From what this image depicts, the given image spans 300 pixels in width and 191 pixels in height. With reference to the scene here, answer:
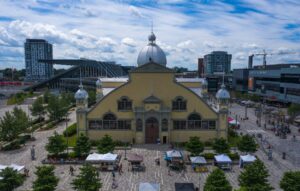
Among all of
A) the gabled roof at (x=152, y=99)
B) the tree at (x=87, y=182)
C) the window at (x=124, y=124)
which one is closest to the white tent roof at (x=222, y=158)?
the gabled roof at (x=152, y=99)

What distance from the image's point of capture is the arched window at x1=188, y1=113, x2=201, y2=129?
189ft

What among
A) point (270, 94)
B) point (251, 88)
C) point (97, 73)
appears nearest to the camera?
point (270, 94)

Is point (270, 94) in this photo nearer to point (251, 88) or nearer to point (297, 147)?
point (251, 88)

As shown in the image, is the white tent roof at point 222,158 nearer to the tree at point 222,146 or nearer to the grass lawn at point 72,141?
the tree at point 222,146

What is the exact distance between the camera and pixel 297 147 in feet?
180

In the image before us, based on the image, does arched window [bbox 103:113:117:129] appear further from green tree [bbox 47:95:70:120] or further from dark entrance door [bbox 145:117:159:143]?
green tree [bbox 47:95:70:120]

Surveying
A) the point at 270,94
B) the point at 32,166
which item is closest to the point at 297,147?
the point at 32,166

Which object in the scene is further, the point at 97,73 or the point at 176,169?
the point at 97,73

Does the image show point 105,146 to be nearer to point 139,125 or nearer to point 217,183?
point 139,125

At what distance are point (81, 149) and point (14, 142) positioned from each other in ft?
55.4

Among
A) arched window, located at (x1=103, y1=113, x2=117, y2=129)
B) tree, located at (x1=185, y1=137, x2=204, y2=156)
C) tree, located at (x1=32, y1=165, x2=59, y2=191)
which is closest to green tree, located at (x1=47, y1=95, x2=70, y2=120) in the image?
arched window, located at (x1=103, y1=113, x2=117, y2=129)

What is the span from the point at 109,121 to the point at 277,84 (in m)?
76.0

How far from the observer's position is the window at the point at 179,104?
57594 millimetres

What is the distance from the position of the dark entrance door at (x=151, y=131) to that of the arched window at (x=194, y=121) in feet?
21.7
